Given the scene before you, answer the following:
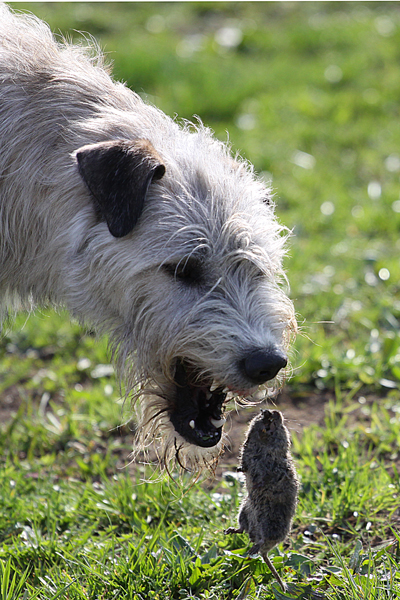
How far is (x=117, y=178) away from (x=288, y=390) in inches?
91.2

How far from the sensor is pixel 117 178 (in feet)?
9.43

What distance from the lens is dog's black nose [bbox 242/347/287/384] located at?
274 cm

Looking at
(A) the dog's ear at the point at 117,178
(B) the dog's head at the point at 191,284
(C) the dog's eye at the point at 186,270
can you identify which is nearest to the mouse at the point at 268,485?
(B) the dog's head at the point at 191,284

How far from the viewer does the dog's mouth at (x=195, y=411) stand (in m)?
3.05

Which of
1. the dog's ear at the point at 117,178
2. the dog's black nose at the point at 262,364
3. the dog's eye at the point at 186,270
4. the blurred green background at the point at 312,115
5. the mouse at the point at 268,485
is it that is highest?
the dog's ear at the point at 117,178

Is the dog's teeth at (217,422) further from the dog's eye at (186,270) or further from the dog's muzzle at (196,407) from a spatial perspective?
the dog's eye at (186,270)

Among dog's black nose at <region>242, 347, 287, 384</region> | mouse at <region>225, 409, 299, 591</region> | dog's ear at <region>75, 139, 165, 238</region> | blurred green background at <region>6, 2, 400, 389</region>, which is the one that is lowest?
blurred green background at <region>6, 2, 400, 389</region>

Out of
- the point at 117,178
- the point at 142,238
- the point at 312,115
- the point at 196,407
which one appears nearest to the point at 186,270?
the point at 142,238

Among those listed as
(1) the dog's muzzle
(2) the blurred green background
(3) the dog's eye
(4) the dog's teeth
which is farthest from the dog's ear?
(2) the blurred green background

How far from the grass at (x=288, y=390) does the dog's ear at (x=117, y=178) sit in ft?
3.92

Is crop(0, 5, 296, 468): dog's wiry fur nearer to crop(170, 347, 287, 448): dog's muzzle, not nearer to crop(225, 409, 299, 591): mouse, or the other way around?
crop(170, 347, 287, 448): dog's muzzle

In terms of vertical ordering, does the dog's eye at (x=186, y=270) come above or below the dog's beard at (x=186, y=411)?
above

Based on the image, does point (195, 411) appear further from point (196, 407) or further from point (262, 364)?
point (262, 364)

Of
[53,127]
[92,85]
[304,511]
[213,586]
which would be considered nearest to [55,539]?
[213,586]
